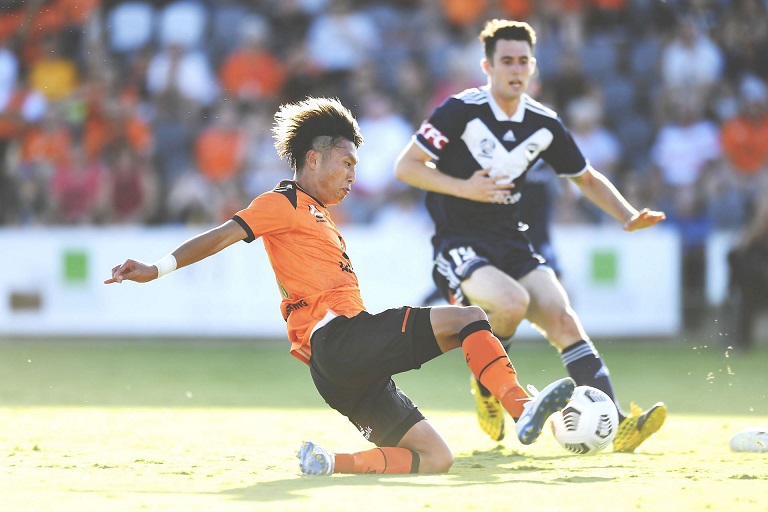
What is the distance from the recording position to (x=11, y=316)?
527 inches

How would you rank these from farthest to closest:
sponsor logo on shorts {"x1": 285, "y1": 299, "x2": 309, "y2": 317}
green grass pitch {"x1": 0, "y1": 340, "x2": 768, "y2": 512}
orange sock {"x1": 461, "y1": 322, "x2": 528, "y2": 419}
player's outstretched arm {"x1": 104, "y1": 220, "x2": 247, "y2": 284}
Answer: sponsor logo on shorts {"x1": 285, "y1": 299, "x2": 309, "y2": 317} < orange sock {"x1": 461, "y1": 322, "x2": 528, "y2": 419} < player's outstretched arm {"x1": 104, "y1": 220, "x2": 247, "y2": 284} < green grass pitch {"x1": 0, "y1": 340, "x2": 768, "y2": 512}

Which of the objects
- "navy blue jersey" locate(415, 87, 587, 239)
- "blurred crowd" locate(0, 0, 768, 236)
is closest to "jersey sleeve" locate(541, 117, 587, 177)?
"navy blue jersey" locate(415, 87, 587, 239)

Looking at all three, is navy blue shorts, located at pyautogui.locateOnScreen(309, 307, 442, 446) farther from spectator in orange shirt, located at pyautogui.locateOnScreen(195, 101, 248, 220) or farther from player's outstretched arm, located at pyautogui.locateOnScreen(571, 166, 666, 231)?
spectator in orange shirt, located at pyautogui.locateOnScreen(195, 101, 248, 220)

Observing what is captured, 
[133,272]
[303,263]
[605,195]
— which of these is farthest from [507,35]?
[133,272]

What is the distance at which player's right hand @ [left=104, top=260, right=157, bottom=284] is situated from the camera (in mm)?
5168

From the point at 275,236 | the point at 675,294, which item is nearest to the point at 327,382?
the point at 275,236

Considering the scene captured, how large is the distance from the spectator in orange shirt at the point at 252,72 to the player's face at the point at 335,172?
9.48m

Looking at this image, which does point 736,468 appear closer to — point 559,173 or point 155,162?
point 559,173

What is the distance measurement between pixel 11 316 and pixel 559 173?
817 cm

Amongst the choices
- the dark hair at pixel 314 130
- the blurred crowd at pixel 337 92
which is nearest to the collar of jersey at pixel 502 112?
the dark hair at pixel 314 130

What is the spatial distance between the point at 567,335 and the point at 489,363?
1.39 meters

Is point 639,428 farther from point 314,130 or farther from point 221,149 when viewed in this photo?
point 221,149

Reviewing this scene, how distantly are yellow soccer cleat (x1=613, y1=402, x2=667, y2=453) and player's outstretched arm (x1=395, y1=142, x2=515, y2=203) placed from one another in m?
1.38

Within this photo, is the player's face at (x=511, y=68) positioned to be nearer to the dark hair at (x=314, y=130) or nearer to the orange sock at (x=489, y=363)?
the dark hair at (x=314, y=130)
